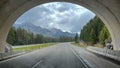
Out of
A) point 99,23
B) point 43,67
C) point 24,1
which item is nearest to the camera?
point 43,67

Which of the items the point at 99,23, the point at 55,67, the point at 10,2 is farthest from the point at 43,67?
the point at 99,23

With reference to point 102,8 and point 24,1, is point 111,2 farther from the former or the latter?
point 24,1

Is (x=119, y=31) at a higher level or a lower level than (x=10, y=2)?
lower

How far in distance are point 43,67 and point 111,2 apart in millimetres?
11844

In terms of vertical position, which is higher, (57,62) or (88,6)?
(88,6)

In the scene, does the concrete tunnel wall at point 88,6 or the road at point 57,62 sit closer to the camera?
the road at point 57,62

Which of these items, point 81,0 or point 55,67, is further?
point 81,0

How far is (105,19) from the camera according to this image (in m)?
37.0

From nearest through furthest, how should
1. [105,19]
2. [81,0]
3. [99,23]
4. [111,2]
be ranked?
1. [111,2]
2. [81,0]
3. [105,19]
4. [99,23]

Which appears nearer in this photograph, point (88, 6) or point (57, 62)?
point (57, 62)

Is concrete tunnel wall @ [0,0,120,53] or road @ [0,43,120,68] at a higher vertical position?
concrete tunnel wall @ [0,0,120,53]

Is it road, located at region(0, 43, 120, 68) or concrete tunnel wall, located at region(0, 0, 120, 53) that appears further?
concrete tunnel wall, located at region(0, 0, 120, 53)

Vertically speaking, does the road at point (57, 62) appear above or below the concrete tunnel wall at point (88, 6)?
below

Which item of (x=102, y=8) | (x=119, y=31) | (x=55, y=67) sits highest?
(x=102, y=8)
